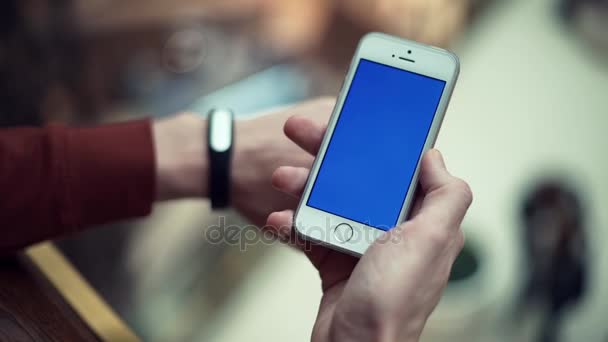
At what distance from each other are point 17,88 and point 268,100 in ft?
1.63

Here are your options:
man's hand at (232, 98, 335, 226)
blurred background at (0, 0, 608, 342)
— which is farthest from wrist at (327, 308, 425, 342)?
blurred background at (0, 0, 608, 342)

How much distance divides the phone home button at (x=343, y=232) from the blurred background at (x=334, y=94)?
0.27 meters

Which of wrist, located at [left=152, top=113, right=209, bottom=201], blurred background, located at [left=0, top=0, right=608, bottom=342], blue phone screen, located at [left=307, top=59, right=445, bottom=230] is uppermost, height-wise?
blue phone screen, located at [left=307, top=59, right=445, bottom=230]

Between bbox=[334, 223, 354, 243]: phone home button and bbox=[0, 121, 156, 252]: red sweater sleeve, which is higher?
bbox=[334, 223, 354, 243]: phone home button

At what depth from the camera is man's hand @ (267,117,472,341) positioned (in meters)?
0.40

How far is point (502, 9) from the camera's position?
135cm

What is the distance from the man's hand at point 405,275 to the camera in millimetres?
402

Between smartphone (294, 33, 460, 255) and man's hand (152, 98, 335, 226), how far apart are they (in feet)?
0.37

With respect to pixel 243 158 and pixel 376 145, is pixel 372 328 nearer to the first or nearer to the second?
pixel 376 145

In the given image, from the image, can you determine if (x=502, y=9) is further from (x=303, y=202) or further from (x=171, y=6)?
(x=303, y=202)

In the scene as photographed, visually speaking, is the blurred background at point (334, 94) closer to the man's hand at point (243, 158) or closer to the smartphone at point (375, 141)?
the man's hand at point (243, 158)

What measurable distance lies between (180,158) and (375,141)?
0.24m

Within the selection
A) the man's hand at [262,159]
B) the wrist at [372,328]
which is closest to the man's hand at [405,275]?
the wrist at [372,328]

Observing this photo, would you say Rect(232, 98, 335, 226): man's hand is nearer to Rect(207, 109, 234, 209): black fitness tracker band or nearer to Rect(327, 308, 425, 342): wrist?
Rect(207, 109, 234, 209): black fitness tracker band
